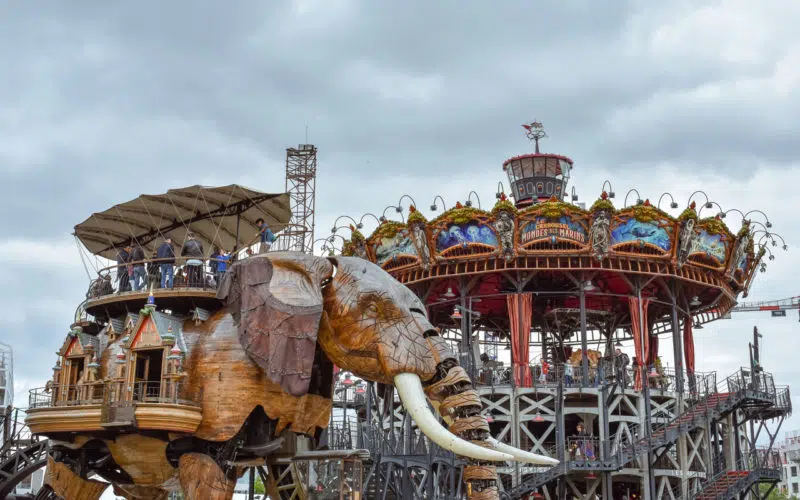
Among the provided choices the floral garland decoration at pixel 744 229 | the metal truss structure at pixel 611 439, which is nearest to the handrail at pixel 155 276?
the metal truss structure at pixel 611 439

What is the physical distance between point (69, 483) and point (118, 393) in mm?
2325

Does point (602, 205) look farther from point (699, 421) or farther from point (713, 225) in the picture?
point (699, 421)

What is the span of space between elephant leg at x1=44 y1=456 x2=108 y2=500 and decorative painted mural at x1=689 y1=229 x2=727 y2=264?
2233 centimetres

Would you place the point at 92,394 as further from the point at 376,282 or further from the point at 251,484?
the point at 251,484

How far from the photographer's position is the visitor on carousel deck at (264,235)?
1829 centimetres

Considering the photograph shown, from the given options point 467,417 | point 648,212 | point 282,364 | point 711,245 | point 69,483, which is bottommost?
point 69,483

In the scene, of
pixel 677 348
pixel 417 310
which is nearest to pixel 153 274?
pixel 417 310

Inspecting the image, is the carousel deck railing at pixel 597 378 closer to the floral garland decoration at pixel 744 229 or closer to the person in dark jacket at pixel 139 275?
the floral garland decoration at pixel 744 229

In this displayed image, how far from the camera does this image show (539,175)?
124ft

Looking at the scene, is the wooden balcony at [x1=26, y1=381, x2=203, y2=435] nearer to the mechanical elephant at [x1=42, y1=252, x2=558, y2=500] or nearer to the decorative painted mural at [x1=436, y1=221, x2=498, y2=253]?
the mechanical elephant at [x1=42, y1=252, x2=558, y2=500]

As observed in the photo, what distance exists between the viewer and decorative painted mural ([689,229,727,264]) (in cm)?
3322

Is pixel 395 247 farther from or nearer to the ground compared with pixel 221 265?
farther from the ground

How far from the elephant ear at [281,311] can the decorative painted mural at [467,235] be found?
17759 mm

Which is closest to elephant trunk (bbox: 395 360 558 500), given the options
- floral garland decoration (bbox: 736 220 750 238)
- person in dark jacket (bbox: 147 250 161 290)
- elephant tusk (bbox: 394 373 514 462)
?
elephant tusk (bbox: 394 373 514 462)
